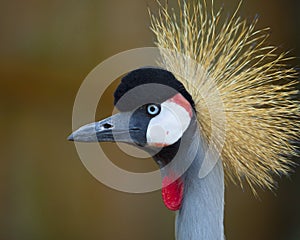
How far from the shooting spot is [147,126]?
1390 millimetres

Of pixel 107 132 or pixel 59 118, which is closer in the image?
pixel 107 132

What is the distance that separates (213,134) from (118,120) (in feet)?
0.77

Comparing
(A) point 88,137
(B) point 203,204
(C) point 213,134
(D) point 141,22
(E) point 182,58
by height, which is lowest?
(B) point 203,204

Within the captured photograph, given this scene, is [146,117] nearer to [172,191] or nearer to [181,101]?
[181,101]

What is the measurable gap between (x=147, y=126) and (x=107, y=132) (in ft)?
0.31

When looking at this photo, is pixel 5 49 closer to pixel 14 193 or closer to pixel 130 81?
pixel 14 193

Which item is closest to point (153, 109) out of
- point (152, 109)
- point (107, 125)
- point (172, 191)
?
point (152, 109)

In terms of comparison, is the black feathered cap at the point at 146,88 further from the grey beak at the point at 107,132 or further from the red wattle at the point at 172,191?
the red wattle at the point at 172,191

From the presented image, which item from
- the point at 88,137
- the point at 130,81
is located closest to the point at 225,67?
the point at 130,81

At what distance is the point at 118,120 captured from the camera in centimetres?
139

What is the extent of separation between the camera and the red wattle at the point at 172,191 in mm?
1464

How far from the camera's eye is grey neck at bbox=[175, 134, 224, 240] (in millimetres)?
1434

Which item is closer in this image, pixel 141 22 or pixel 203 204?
pixel 203 204

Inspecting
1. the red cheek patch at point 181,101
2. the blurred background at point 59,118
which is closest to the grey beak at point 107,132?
the red cheek patch at point 181,101
